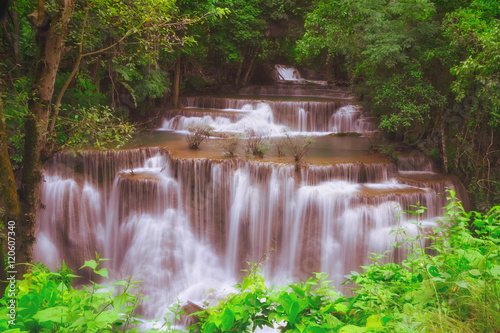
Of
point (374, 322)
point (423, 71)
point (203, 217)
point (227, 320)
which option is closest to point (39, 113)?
point (227, 320)

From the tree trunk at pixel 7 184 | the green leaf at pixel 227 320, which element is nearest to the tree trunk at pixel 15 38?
the tree trunk at pixel 7 184

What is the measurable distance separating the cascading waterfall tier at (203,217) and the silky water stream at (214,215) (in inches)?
1.0

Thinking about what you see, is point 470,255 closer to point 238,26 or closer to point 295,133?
point 295,133

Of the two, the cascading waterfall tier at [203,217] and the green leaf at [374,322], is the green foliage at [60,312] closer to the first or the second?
the green leaf at [374,322]

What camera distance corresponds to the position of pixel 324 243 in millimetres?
8695

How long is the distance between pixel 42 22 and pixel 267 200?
628cm

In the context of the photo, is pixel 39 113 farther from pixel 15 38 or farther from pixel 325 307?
pixel 15 38

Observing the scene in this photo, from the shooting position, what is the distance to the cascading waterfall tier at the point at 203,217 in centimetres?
869

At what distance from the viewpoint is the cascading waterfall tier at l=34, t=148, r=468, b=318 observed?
8688 mm

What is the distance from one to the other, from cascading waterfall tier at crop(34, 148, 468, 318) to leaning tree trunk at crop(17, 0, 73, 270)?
14.2 ft

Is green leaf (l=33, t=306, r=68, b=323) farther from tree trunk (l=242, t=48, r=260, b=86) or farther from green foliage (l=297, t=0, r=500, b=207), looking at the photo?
tree trunk (l=242, t=48, r=260, b=86)

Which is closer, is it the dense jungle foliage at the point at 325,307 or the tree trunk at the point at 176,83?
the dense jungle foliage at the point at 325,307

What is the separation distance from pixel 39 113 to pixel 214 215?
17.6ft

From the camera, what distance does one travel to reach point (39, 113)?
470cm
